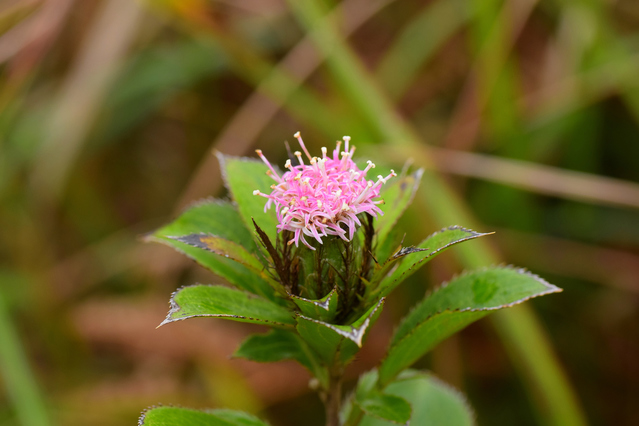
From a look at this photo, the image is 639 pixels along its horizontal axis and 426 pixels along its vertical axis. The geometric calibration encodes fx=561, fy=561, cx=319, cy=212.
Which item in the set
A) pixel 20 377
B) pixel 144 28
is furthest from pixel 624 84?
pixel 20 377

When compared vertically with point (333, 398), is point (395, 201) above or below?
above

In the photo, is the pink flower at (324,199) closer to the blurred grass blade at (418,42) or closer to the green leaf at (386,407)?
the green leaf at (386,407)

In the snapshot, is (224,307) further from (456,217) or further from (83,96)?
(83,96)

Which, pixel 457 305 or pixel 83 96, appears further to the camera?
pixel 83 96

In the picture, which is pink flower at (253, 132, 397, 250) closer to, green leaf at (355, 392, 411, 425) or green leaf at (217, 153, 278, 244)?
green leaf at (217, 153, 278, 244)

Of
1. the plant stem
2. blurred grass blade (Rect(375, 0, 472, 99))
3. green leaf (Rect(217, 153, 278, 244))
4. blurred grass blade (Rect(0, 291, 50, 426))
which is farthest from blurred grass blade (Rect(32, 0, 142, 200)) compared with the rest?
the plant stem

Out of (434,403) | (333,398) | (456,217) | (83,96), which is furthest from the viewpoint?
(83,96)

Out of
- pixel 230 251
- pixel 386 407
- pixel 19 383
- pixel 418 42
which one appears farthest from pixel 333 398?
pixel 418 42
